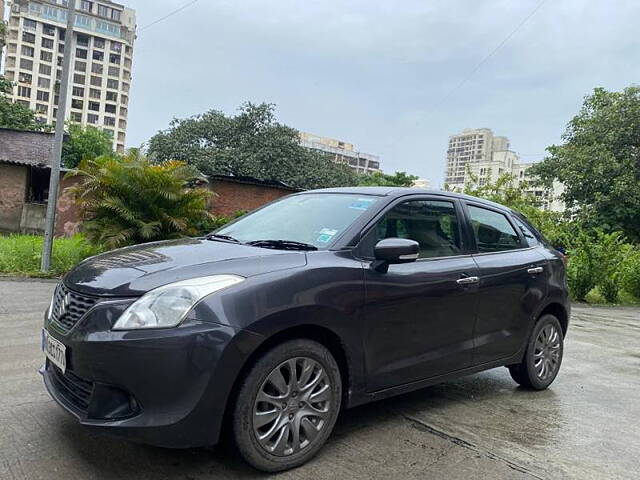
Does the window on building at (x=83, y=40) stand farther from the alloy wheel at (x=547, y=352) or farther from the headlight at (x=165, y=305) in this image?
the headlight at (x=165, y=305)

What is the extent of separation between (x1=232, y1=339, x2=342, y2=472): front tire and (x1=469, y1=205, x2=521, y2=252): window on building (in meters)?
1.91

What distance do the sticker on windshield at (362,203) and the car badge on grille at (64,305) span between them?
6.24 feet

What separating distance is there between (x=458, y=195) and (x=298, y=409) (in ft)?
7.69

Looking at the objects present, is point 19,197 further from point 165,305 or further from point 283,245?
point 165,305

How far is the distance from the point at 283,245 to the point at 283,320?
0.71m

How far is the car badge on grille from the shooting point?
3.04 m

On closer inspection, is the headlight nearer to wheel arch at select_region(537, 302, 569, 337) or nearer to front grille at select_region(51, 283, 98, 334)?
front grille at select_region(51, 283, 98, 334)

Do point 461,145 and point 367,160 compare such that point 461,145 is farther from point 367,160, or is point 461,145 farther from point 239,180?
point 239,180

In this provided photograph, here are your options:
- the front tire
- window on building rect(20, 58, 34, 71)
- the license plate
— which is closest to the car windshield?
the front tire

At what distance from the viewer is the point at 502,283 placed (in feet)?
14.3

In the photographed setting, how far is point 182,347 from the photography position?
2641 mm

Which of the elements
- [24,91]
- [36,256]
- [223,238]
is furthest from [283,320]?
[24,91]

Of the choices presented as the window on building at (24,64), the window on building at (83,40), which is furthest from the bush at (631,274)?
the window on building at (83,40)

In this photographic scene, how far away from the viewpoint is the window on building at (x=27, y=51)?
9706cm
